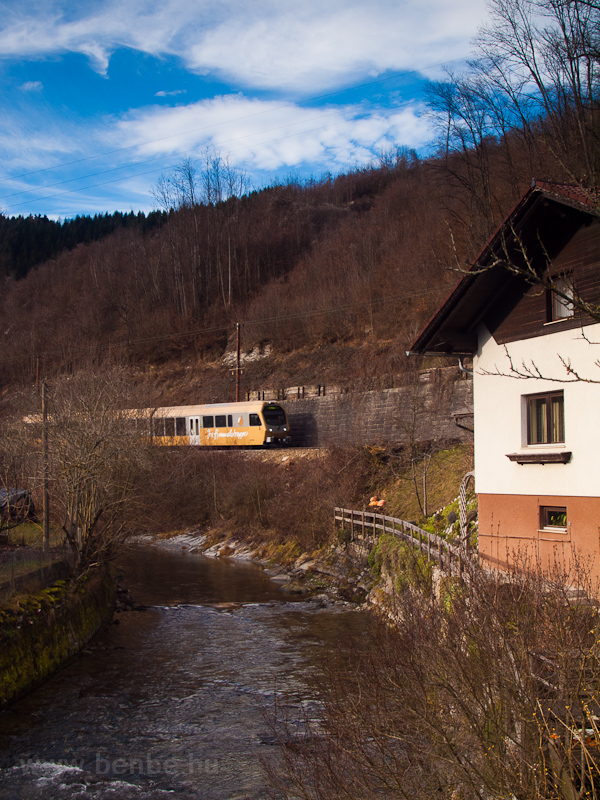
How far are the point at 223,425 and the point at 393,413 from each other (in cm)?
Result: 1121

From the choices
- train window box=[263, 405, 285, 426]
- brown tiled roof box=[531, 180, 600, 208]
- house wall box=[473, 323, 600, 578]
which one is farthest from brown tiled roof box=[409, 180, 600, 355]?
train window box=[263, 405, 285, 426]

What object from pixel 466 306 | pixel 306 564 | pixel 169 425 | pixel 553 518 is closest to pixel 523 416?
pixel 553 518

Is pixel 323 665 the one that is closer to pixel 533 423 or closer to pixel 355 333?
pixel 533 423

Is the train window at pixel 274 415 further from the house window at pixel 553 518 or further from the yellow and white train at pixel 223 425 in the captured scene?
the house window at pixel 553 518

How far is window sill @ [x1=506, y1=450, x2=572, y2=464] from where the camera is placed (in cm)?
1141

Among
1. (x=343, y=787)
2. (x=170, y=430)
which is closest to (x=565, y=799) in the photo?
(x=343, y=787)

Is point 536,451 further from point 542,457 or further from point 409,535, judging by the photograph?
point 409,535

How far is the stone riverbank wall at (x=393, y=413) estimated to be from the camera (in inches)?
1118

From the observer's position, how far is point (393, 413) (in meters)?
31.5

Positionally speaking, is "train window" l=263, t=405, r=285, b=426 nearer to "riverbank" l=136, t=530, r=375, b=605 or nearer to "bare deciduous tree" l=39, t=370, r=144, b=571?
"riverbank" l=136, t=530, r=375, b=605

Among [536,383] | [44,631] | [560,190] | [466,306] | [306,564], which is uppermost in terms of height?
[560,190]

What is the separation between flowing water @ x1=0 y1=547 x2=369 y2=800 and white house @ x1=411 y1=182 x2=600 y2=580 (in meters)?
4.64

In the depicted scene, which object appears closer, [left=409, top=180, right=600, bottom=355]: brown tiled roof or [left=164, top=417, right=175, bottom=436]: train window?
[left=409, top=180, right=600, bottom=355]: brown tiled roof

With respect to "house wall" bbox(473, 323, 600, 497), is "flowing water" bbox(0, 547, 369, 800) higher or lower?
lower
